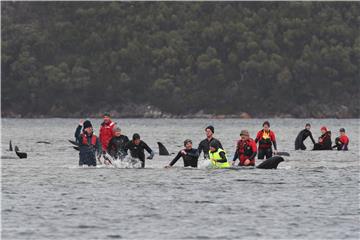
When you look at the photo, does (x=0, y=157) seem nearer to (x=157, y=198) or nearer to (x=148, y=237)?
(x=157, y=198)

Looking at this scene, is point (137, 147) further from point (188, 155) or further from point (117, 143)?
point (188, 155)

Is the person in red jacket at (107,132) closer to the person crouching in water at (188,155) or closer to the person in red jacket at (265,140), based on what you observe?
the person crouching in water at (188,155)

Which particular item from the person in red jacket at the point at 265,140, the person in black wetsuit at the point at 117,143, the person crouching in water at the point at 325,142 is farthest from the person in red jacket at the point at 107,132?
the person crouching in water at the point at 325,142

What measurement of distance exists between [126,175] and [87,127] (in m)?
3.66

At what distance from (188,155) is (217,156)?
3.37 ft

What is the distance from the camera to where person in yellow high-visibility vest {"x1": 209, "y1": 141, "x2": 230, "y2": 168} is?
36438mm

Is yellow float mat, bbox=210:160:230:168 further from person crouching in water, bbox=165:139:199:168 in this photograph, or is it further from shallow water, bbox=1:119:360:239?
person crouching in water, bbox=165:139:199:168

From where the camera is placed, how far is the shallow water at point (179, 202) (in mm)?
24703

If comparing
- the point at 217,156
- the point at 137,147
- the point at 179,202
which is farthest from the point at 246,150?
the point at 179,202

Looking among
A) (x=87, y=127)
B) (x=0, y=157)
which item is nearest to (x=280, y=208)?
(x=87, y=127)

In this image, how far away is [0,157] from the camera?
52000 mm

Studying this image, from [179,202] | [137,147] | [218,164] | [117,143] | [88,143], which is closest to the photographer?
[179,202]

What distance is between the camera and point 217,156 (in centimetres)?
3794

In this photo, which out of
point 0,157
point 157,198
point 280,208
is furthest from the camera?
point 0,157
